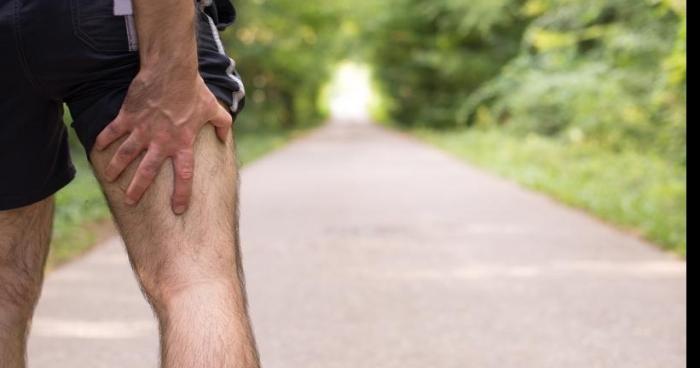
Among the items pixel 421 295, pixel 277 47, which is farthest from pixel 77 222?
pixel 277 47

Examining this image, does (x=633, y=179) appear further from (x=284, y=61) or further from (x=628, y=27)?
(x=284, y=61)

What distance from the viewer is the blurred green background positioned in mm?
9609

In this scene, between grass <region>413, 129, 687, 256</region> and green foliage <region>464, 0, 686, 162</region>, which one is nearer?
grass <region>413, 129, 687, 256</region>

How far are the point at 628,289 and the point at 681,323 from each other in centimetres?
87

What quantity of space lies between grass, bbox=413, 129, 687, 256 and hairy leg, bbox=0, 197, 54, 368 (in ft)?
16.8

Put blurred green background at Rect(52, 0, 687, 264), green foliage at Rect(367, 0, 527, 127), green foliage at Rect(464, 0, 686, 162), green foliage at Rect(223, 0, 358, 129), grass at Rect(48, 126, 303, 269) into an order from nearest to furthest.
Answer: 1. grass at Rect(48, 126, 303, 269)
2. blurred green background at Rect(52, 0, 687, 264)
3. green foliage at Rect(464, 0, 686, 162)
4. green foliage at Rect(367, 0, 527, 127)
5. green foliage at Rect(223, 0, 358, 129)

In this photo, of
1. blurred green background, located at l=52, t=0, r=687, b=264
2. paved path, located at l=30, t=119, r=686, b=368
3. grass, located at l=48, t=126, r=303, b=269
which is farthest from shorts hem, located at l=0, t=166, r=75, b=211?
grass, located at l=48, t=126, r=303, b=269

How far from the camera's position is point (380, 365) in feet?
12.7

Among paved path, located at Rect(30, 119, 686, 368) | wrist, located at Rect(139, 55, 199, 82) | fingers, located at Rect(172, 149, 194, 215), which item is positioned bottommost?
paved path, located at Rect(30, 119, 686, 368)

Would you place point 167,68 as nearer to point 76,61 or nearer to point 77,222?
point 76,61

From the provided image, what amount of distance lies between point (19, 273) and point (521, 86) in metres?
16.3

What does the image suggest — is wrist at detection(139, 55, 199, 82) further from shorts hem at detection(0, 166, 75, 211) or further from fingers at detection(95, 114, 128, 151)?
shorts hem at detection(0, 166, 75, 211)

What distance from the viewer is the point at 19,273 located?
2.17m

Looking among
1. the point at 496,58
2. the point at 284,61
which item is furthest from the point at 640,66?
the point at 284,61
